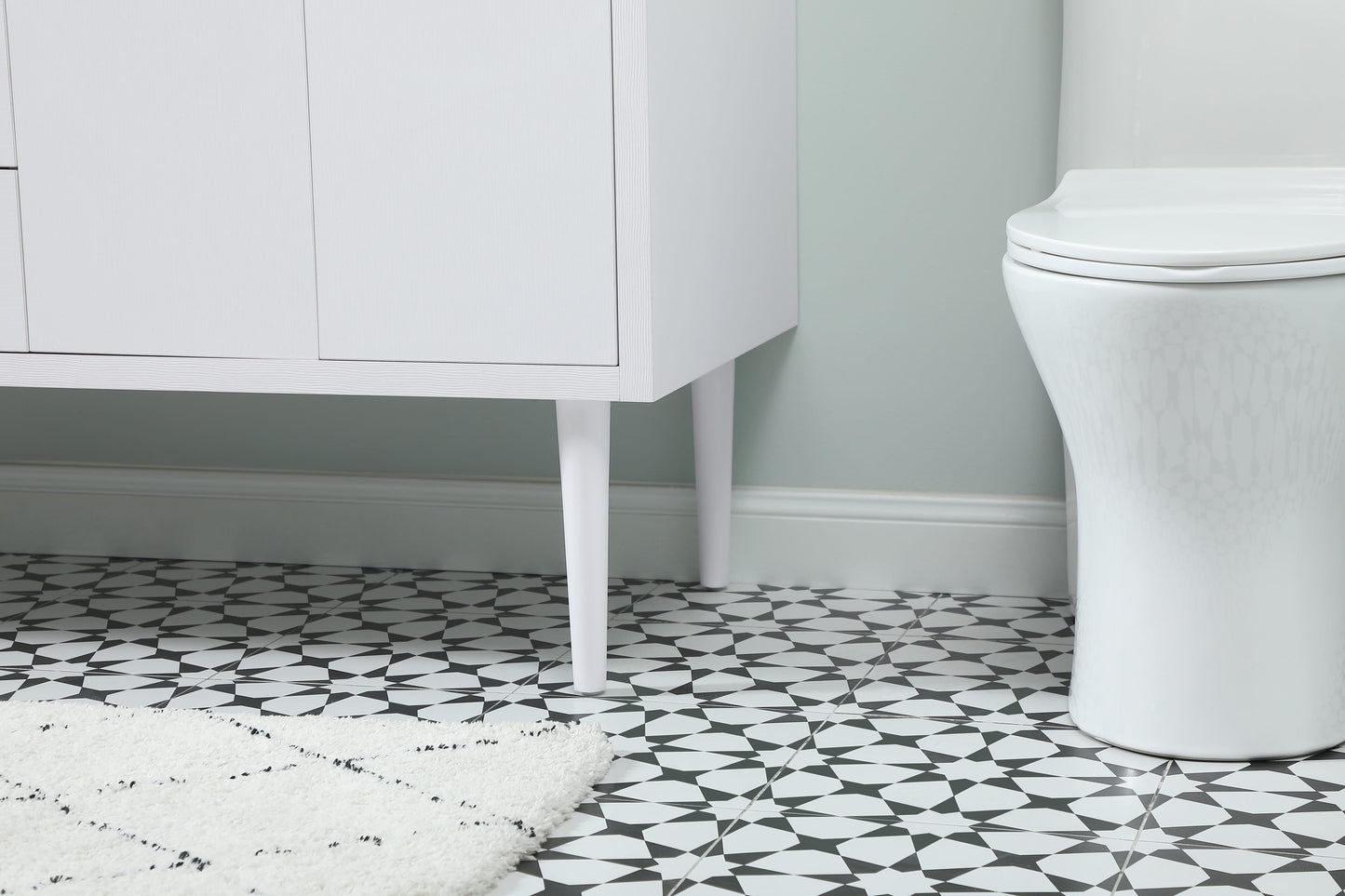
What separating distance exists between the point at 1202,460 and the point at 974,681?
15.4 inches

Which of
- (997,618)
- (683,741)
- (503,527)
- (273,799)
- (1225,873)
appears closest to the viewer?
(1225,873)

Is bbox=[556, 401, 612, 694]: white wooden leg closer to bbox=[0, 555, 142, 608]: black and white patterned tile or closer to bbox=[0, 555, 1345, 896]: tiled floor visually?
bbox=[0, 555, 1345, 896]: tiled floor

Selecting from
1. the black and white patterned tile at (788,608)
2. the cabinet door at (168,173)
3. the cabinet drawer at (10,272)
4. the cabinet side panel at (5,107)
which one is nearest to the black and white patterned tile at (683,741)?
the black and white patterned tile at (788,608)

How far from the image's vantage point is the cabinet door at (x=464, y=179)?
139 cm

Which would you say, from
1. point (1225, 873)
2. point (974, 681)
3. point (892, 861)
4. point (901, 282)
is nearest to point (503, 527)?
point (901, 282)

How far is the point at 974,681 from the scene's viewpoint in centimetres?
156

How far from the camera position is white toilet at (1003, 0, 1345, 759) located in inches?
47.9

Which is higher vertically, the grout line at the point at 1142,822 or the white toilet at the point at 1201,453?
the white toilet at the point at 1201,453

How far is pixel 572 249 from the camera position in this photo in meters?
1.41

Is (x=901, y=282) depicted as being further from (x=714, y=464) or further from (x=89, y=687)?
(x=89, y=687)

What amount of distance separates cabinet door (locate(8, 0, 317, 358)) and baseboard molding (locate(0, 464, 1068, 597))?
55 centimetres

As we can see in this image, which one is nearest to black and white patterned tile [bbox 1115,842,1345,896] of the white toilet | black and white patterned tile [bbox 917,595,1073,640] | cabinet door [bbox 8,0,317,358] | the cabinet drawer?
the white toilet

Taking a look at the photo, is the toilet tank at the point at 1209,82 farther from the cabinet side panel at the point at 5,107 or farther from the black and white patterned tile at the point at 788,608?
the cabinet side panel at the point at 5,107

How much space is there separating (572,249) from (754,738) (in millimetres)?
484
